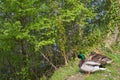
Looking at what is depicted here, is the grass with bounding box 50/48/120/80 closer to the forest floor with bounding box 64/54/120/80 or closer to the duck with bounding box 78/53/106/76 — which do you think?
the forest floor with bounding box 64/54/120/80

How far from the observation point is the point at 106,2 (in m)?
18.0

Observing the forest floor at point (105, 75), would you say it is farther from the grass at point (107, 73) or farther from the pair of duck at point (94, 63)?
the pair of duck at point (94, 63)

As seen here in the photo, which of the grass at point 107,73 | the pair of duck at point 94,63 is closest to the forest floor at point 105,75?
the grass at point 107,73

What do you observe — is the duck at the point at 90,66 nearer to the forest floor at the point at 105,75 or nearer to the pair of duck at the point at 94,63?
the pair of duck at the point at 94,63

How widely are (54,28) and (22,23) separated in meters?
1.66

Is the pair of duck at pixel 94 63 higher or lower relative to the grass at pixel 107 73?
higher

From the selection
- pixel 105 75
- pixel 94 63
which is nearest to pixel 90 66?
pixel 94 63

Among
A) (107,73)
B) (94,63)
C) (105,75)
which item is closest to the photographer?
(94,63)

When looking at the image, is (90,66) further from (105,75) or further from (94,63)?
(105,75)

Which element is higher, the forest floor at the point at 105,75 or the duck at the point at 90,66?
the duck at the point at 90,66

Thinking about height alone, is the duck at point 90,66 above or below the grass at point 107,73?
above

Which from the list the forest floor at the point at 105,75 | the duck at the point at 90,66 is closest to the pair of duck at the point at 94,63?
the duck at the point at 90,66

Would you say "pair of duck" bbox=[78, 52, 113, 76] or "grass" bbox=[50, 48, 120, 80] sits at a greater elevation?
"pair of duck" bbox=[78, 52, 113, 76]

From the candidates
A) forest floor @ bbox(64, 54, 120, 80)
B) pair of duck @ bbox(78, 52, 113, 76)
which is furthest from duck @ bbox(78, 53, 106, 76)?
forest floor @ bbox(64, 54, 120, 80)
